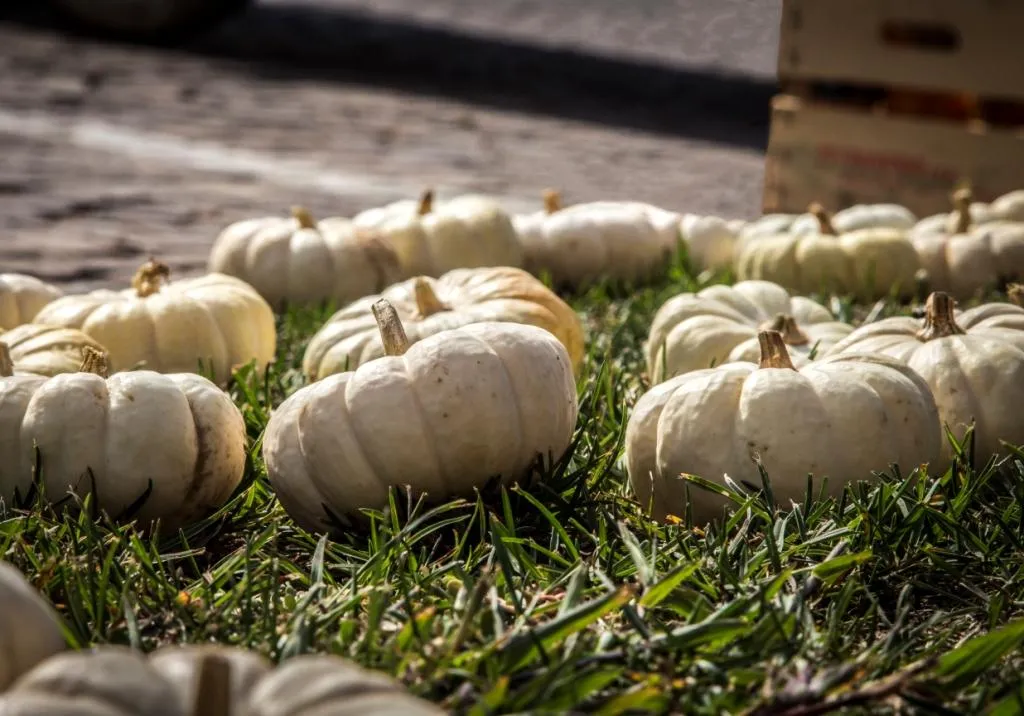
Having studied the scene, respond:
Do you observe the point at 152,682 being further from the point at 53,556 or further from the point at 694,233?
the point at 694,233

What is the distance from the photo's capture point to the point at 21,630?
4.81 feet

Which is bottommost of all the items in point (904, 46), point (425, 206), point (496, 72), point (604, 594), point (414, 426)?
point (604, 594)

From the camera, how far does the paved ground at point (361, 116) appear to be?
6176 millimetres

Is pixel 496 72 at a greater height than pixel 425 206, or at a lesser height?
greater

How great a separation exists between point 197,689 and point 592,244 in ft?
11.6

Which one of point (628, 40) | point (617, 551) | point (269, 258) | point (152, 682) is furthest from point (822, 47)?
point (628, 40)

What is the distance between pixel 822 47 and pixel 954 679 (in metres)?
4.89

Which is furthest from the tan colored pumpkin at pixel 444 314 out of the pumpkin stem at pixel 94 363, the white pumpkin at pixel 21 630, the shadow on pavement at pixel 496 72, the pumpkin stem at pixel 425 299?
the shadow on pavement at pixel 496 72

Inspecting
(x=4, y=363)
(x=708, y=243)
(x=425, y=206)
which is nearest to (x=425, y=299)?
(x=4, y=363)

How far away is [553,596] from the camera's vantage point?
1.99 m

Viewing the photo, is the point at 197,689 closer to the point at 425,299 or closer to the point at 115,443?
the point at 115,443

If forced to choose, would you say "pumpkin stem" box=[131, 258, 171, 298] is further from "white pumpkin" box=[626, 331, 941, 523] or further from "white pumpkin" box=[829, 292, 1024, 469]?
"white pumpkin" box=[829, 292, 1024, 469]

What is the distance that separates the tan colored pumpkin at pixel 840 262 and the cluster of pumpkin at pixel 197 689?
3.25 metres

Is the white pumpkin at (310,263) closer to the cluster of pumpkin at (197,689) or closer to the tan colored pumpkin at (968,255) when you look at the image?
the tan colored pumpkin at (968,255)
